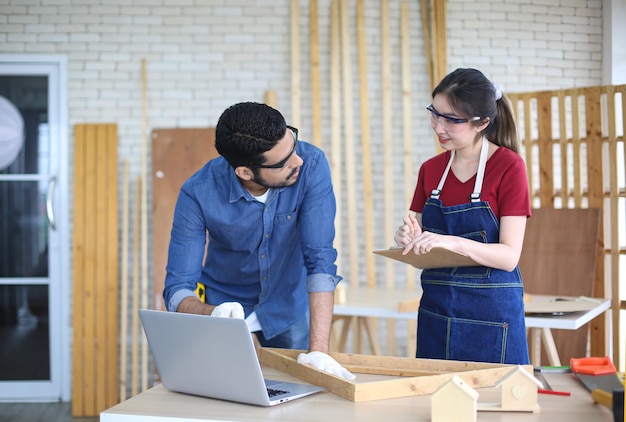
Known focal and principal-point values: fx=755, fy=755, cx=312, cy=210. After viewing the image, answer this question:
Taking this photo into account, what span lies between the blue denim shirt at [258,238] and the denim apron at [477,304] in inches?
18.2

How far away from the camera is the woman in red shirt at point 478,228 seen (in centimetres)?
276

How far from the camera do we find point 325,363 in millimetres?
2340

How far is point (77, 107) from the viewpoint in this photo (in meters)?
6.52

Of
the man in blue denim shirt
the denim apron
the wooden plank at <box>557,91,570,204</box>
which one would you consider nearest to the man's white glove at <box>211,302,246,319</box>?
the man in blue denim shirt

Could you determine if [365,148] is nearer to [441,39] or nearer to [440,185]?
[441,39]

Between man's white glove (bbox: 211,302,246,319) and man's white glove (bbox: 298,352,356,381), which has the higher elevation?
man's white glove (bbox: 211,302,246,319)

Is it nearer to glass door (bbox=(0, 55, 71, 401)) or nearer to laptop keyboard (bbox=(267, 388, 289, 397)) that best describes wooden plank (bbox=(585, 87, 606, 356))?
laptop keyboard (bbox=(267, 388, 289, 397))

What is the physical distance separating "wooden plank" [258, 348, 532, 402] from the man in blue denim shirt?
10cm

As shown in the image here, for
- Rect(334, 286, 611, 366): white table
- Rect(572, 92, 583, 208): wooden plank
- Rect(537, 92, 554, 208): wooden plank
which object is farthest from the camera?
Answer: Rect(537, 92, 554, 208): wooden plank

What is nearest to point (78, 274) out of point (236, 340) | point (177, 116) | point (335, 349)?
point (177, 116)

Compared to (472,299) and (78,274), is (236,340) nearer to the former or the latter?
(472,299)

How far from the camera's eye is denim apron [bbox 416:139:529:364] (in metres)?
2.80

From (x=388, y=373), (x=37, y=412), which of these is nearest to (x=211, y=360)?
(x=388, y=373)

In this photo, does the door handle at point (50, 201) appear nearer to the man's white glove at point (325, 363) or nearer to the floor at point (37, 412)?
the floor at point (37, 412)
